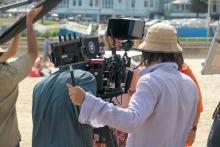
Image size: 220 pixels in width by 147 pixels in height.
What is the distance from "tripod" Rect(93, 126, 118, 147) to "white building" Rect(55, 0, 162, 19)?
319 ft

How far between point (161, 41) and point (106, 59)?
111 cm

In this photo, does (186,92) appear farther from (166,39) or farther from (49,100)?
(49,100)

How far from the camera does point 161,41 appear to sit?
3.66m

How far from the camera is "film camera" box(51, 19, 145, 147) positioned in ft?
11.7

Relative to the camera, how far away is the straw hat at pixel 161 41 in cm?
363

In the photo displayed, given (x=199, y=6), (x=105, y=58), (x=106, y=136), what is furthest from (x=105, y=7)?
(x=105, y=58)

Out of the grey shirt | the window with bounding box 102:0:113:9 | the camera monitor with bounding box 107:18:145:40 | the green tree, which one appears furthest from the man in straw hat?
the window with bounding box 102:0:113:9

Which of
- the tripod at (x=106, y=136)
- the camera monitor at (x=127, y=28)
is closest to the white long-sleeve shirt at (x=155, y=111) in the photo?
the tripod at (x=106, y=136)

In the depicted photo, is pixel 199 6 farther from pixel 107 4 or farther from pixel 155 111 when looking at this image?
pixel 155 111

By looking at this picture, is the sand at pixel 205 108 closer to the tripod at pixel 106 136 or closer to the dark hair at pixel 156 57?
the tripod at pixel 106 136

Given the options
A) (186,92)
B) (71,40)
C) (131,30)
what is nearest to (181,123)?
(186,92)

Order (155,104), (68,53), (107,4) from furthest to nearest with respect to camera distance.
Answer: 1. (107,4)
2. (68,53)
3. (155,104)

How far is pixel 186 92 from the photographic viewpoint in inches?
142

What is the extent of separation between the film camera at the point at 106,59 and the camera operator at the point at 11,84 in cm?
36
